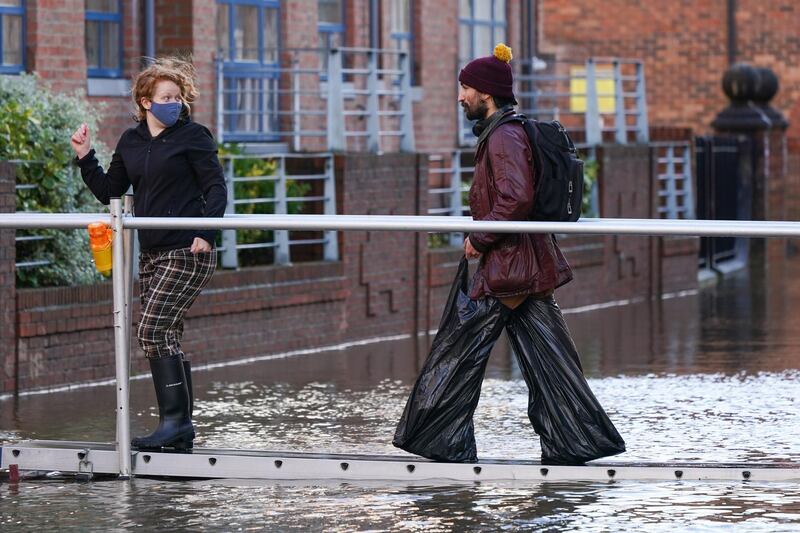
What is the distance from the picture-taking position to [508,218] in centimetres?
858

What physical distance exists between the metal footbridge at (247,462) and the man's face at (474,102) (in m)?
0.52

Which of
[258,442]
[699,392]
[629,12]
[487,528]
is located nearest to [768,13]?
[629,12]

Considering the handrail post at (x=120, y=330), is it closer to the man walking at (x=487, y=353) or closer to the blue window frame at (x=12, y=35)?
the man walking at (x=487, y=353)

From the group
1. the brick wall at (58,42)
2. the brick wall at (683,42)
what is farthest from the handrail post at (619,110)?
the brick wall at (683,42)

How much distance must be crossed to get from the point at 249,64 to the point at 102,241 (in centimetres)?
1077

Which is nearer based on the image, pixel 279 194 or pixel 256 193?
pixel 279 194

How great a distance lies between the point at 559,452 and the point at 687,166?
14225 mm

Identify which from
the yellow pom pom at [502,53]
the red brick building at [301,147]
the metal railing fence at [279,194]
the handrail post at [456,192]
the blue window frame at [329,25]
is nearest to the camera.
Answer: the yellow pom pom at [502,53]

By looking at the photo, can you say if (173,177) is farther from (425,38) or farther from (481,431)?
(425,38)

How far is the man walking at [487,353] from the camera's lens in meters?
8.80

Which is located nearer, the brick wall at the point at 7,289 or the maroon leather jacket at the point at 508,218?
the maroon leather jacket at the point at 508,218

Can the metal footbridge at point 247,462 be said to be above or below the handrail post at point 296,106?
below

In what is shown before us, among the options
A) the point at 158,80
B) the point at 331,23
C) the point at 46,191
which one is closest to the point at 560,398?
the point at 158,80

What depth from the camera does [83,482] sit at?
8883mm
